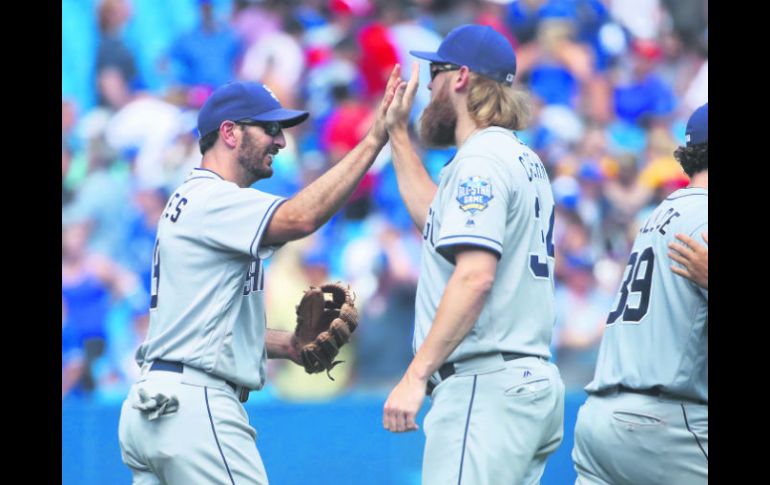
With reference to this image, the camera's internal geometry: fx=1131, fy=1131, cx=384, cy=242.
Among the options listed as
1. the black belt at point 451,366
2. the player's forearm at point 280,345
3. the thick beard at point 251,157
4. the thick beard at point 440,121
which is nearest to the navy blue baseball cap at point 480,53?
the thick beard at point 440,121

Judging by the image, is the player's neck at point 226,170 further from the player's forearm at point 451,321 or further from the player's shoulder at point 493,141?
the player's forearm at point 451,321

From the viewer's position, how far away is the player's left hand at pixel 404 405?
3207mm

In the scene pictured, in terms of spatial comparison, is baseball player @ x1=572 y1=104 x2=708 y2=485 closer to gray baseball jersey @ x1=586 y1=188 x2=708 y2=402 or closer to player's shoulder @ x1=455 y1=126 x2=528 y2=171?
gray baseball jersey @ x1=586 y1=188 x2=708 y2=402

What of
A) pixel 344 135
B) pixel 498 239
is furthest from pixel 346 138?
pixel 498 239

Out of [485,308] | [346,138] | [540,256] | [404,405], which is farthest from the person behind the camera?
[346,138]

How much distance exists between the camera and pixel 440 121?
3.88 meters

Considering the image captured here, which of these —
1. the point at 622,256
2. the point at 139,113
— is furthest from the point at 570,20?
the point at 139,113

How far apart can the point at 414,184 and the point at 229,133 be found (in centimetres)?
71

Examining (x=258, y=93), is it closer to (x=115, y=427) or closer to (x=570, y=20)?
(x=115, y=427)

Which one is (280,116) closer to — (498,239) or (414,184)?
(414,184)

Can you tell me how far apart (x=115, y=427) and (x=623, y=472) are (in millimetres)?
2927

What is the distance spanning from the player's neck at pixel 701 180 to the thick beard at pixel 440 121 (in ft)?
2.98

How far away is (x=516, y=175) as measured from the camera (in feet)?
11.8

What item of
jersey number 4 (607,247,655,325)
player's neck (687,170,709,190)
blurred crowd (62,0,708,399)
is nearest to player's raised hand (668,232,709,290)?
jersey number 4 (607,247,655,325)
